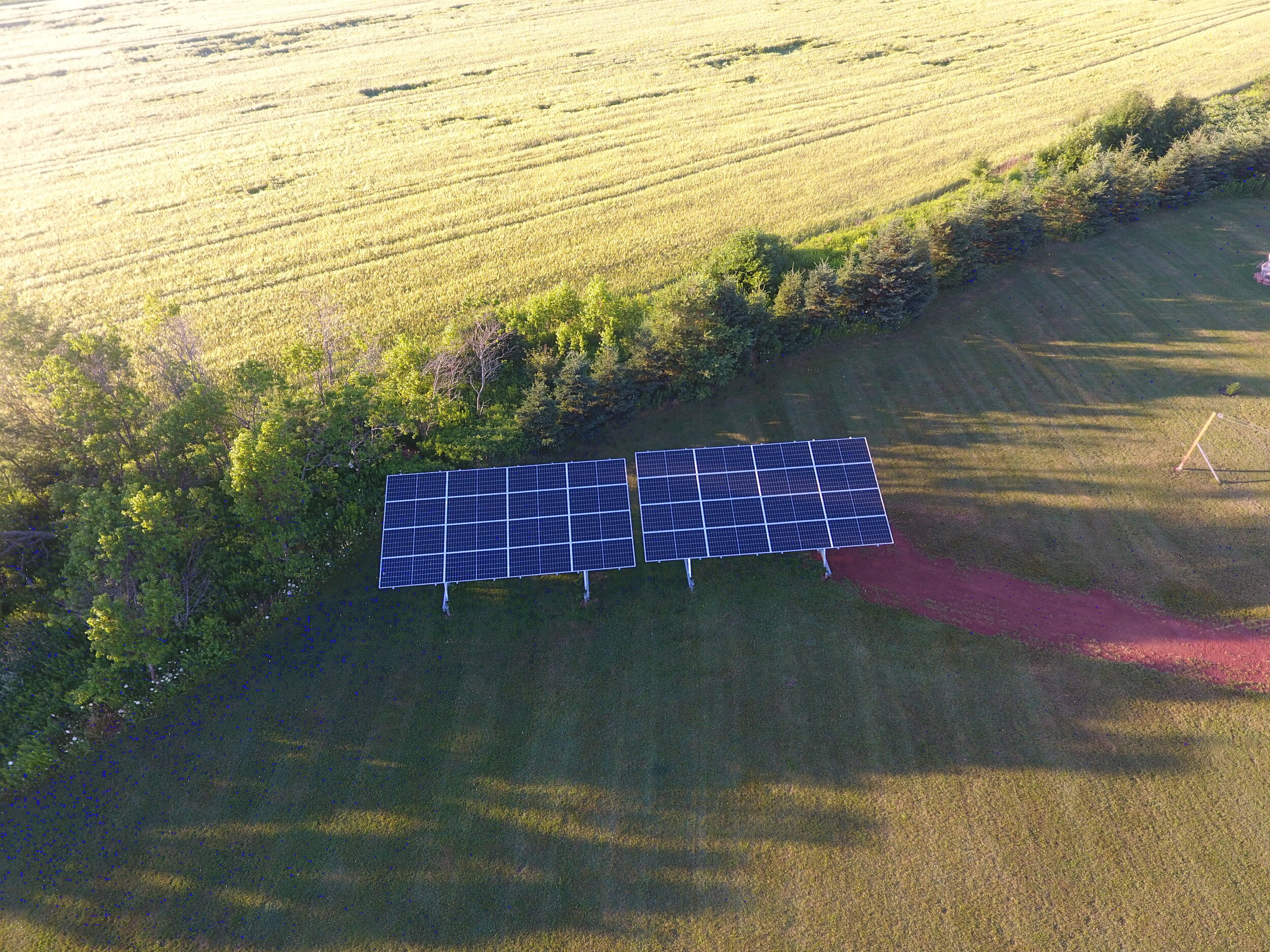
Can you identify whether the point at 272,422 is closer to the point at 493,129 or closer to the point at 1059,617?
the point at 1059,617

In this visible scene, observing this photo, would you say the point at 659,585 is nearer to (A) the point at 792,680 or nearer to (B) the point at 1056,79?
(A) the point at 792,680

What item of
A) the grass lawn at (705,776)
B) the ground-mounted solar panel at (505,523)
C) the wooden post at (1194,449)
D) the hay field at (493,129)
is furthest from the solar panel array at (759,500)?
the hay field at (493,129)

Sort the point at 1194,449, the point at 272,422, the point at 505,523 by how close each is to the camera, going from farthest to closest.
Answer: the point at 1194,449
the point at 505,523
the point at 272,422

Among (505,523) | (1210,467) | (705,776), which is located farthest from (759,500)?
(1210,467)

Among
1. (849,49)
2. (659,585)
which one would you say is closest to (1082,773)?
(659,585)

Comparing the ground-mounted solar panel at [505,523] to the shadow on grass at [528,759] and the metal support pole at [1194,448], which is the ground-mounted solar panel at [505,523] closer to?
the shadow on grass at [528,759]

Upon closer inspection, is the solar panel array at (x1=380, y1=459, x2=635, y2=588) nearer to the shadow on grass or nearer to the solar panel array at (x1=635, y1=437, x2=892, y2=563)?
the solar panel array at (x1=635, y1=437, x2=892, y2=563)
